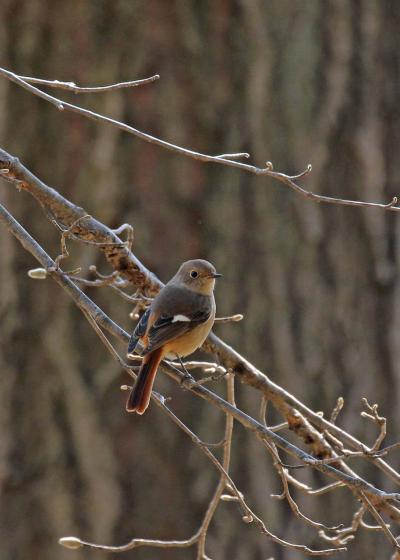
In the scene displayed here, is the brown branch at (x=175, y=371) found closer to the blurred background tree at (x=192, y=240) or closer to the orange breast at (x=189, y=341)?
the orange breast at (x=189, y=341)

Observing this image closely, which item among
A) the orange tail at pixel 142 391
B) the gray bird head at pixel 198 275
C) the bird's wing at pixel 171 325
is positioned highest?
the gray bird head at pixel 198 275

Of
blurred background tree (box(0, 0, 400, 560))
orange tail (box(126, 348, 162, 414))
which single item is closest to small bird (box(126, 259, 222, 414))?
orange tail (box(126, 348, 162, 414))

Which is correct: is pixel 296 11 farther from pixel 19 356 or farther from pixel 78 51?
pixel 19 356

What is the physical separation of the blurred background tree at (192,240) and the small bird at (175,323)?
34cm

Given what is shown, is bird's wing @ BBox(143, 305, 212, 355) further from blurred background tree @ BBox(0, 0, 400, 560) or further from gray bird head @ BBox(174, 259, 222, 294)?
blurred background tree @ BBox(0, 0, 400, 560)

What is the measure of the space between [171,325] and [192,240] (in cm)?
80

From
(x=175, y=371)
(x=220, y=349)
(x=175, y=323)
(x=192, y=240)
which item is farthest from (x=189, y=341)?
(x=192, y=240)

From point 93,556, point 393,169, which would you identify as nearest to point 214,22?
point 393,169

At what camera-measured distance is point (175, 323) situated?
10.9 ft

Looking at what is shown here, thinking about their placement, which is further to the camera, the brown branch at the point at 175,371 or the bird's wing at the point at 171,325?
the bird's wing at the point at 171,325

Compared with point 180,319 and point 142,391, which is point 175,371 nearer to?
point 142,391

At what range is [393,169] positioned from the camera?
171 inches

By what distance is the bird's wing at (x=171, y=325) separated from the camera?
313cm

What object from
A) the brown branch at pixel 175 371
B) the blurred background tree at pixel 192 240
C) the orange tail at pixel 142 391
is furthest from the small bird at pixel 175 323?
the blurred background tree at pixel 192 240
